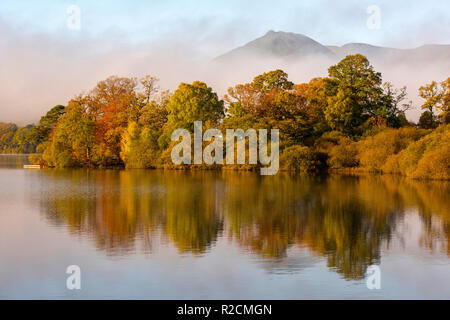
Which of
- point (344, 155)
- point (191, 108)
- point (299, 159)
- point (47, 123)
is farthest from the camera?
point (47, 123)

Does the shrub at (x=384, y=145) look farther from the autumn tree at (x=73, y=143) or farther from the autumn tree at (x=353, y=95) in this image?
the autumn tree at (x=73, y=143)

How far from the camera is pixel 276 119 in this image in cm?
4859

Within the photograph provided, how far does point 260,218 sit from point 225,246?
14.2 ft

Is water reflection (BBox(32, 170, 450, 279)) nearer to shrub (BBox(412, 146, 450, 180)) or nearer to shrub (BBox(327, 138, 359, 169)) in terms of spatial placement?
shrub (BBox(412, 146, 450, 180))

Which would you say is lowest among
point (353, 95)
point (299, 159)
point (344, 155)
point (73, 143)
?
point (299, 159)

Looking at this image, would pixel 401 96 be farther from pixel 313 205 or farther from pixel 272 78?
pixel 313 205

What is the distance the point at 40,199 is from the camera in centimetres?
2147

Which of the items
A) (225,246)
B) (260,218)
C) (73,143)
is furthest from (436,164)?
(73,143)

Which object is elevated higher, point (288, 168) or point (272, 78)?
point (272, 78)

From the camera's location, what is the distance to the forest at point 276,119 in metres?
43.7

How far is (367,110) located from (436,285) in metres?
43.6

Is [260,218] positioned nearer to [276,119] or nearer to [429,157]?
[429,157]

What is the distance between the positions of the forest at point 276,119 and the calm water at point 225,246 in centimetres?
2214

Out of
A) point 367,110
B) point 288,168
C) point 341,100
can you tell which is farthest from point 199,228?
point 367,110
